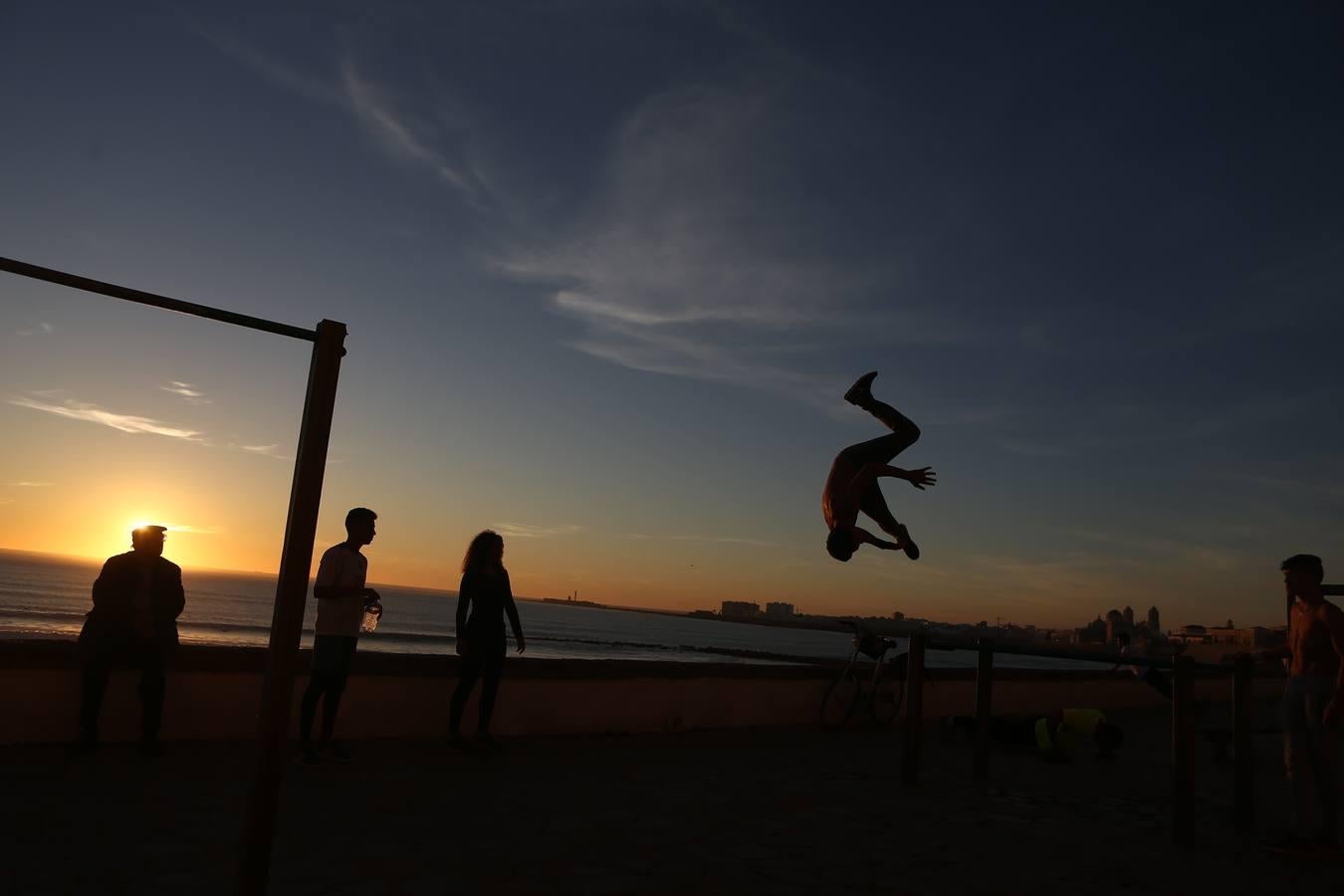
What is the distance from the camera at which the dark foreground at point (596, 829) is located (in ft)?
14.1

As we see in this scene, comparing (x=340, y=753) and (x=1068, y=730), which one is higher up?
(x=1068, y=730)

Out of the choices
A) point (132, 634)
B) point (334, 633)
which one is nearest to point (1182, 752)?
point (334, 633)

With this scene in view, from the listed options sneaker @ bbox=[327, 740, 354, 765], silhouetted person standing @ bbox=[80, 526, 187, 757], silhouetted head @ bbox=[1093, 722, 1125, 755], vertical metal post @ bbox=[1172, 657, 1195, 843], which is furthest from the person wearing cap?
silhouetted person standing @ bbox=[80, 526, 187, 757]

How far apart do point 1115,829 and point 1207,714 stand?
12.0 meters

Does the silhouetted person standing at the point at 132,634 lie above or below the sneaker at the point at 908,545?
below

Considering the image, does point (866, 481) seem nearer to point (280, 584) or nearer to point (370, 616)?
point (280, 584)

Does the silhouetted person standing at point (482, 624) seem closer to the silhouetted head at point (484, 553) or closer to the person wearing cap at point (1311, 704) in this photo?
the silhouetted head at point (484, 553)

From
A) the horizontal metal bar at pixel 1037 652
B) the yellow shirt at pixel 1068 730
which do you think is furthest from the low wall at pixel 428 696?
the horizontal metal bar at pixel 1037 652

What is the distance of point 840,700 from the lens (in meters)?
11.3

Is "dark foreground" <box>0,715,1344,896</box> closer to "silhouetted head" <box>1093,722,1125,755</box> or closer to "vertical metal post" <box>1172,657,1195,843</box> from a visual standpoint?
"vertical metal post" <box>1172,657,1195,843</box>

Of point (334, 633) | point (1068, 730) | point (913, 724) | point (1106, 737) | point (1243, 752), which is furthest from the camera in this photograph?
point (1106, 737)

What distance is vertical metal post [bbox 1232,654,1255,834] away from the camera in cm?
650

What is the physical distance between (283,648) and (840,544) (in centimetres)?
338

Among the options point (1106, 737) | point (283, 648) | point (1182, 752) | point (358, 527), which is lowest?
point (1106, 737)
